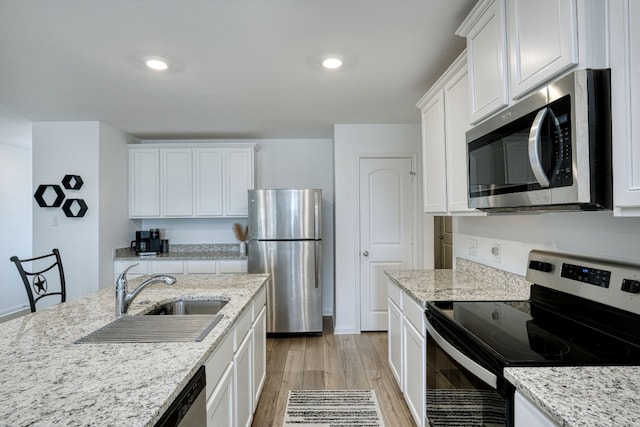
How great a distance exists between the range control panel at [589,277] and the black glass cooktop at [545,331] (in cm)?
5

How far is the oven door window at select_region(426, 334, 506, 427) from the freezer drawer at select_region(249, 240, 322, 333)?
201 centimetres

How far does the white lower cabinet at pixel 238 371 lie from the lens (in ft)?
4.07

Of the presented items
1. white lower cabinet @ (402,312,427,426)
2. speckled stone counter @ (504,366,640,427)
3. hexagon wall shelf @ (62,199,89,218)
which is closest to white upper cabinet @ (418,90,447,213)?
white lower cabinet @ (402,312,427,426)

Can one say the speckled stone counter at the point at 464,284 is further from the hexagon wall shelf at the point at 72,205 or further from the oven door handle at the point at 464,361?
the hexagon wall shelf at the point at 72,205

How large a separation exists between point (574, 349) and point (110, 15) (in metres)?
2.45

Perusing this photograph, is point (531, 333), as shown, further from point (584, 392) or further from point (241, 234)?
point (241, 234)

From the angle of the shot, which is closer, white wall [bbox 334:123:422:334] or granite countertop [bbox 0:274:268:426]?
granite countertop [bbox 0:274:268:426]

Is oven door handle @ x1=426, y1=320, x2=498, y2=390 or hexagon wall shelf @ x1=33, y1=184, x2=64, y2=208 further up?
hexagon wall shelf @ x1=33, y1=184, x2=64, y2=208

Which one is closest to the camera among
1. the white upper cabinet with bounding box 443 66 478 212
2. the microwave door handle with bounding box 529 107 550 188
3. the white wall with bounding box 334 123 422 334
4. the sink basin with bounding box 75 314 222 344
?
the microwave door handle with bounding box 529 107 550 188

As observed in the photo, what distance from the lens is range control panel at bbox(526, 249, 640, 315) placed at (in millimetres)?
1099

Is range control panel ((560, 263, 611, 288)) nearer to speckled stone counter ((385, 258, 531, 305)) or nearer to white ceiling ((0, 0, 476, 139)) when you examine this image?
speckled stone counter ((385, 258, 531, 305))

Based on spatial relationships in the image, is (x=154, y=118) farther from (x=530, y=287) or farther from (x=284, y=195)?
(x=530, y=287)

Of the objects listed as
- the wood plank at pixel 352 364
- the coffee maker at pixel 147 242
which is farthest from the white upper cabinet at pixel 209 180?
the wood plank at pixel 352 364

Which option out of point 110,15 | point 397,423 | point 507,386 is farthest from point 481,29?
point 397,423
